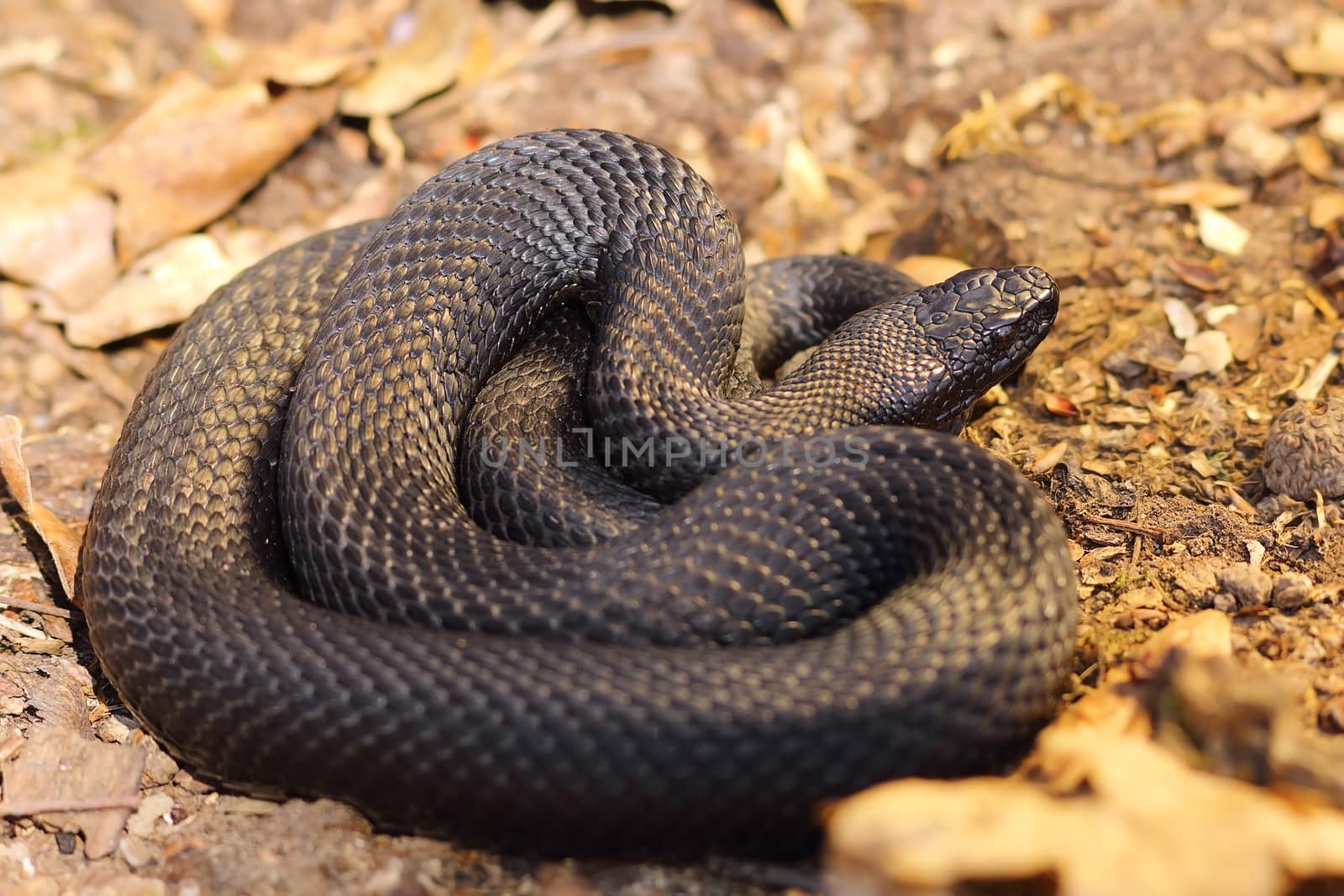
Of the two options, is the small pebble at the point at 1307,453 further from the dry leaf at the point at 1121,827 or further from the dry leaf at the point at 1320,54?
the dry leaf at the point at 1320,54

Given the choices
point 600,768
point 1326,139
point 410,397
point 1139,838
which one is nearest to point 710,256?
point 410,397

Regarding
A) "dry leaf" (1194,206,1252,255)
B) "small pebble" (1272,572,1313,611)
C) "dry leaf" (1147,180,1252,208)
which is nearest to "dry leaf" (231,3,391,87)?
"dry leaf" (1147,180,1252,208)

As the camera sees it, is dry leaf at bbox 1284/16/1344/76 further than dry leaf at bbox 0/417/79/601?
Yes

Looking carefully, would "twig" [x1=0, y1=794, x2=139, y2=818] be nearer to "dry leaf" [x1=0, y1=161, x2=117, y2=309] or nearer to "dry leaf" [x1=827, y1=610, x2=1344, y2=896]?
"dry leaf" [x1=827, y1=610, x2=1344, y2=896]

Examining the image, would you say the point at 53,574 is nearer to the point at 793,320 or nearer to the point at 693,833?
the point at 693,833

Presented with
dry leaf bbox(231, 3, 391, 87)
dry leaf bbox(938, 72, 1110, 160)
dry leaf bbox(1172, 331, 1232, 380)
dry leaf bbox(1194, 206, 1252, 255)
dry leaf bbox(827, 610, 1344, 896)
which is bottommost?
dry leaf bbox(1172, 331, 1232, 380)

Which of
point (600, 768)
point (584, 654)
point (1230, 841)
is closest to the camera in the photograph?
point (1230, 841)
